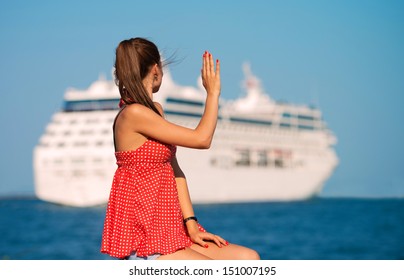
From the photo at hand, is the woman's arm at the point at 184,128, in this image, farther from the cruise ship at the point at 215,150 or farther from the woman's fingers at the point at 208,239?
the cruise ship at the point at 215,150

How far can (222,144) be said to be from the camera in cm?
4353

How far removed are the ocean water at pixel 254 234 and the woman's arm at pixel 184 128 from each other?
16.8 metres

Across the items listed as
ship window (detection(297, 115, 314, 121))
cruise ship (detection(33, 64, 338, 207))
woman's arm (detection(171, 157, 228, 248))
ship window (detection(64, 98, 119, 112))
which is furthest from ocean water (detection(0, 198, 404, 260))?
woman's arm (detection(171, 157, 228, 248))

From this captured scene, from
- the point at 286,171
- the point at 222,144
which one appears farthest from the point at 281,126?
the point at 222,144

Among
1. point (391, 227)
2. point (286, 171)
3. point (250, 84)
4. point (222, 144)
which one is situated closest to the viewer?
point (391, 227)

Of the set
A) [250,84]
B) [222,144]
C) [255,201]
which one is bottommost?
[255,201]

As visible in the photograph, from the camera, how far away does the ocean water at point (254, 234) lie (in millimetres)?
24484

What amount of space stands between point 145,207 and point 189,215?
16cm

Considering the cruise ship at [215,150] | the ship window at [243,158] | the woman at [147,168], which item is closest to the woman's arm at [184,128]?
the woman at [147,168]

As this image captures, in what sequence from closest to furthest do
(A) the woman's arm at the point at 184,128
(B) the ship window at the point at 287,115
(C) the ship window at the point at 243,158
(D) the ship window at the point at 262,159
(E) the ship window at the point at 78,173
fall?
(A) the woman's arm at the point at 184,128, (E) the ship window at the point at 78,173, (C) the ship window at the point at 243,158, (D) the ship window at the point at 262,159, (B) the ship window at the point at 287,115

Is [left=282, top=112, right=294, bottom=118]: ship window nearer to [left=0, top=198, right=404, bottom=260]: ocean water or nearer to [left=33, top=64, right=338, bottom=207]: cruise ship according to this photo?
[left=33, top=64, right=338, bottom=207]: cruise ship

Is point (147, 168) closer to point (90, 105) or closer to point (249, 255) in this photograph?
point (249, 255)

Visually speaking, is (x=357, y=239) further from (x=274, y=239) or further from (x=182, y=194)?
(x=182, y=194)
